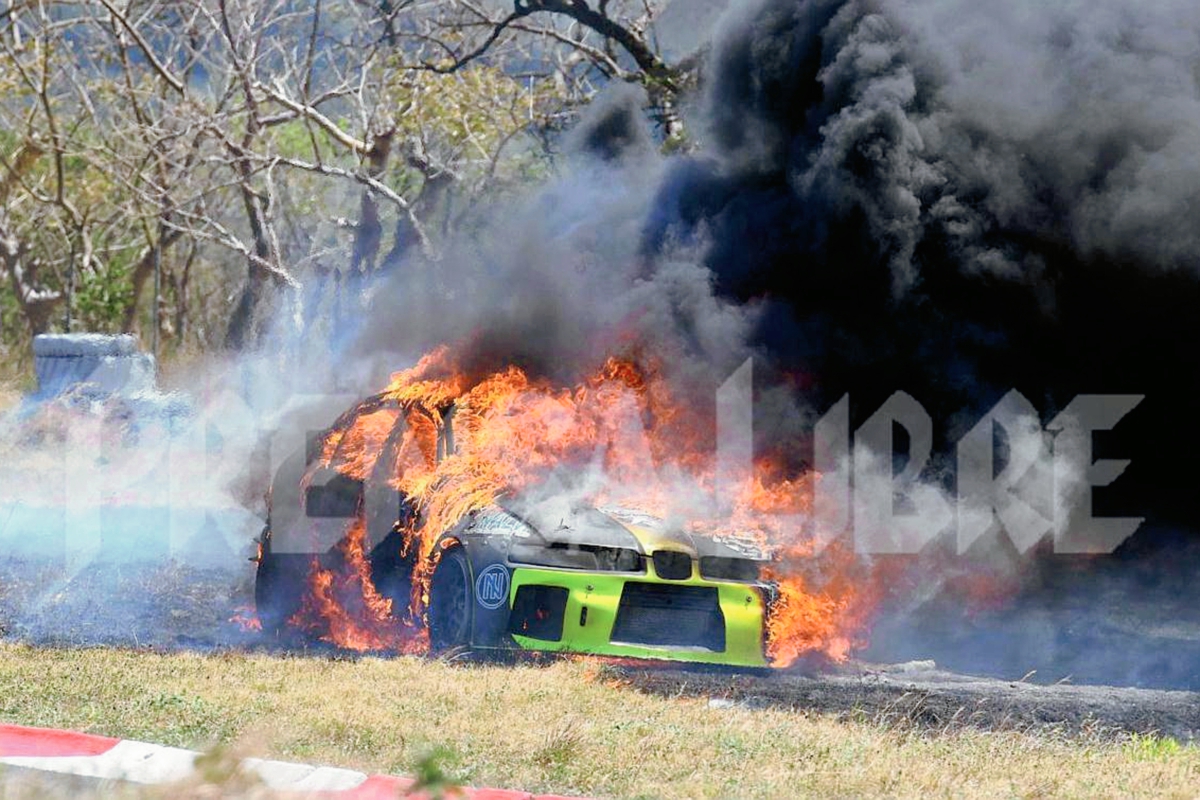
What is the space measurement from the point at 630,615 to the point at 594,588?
282 millimetres

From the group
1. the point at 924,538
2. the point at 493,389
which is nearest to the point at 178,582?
the point at 493,389

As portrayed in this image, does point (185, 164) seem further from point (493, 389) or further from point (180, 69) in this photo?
point (493, 389)

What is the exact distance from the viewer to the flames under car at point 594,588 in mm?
9023

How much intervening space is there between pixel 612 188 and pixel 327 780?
8.80m

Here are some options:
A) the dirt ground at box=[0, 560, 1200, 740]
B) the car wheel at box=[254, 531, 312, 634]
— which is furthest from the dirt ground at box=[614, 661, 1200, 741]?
the car wheel at box=[254, 531, 312, 634]

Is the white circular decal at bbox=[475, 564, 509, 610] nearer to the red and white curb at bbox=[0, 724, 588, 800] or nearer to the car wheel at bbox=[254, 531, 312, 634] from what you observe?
the car wheel at bbox=[254, 531, 312, 634]

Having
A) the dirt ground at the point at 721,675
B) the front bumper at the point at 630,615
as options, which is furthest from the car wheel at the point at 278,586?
the front bumper at the point at 630,615

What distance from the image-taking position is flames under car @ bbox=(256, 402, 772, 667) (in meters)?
9.02

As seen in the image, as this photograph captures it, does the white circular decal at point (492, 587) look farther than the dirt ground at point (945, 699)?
Yes

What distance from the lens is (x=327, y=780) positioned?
6.17 meters

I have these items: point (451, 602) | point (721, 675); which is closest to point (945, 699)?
point (721, 675)

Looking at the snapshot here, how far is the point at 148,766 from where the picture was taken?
6297mm

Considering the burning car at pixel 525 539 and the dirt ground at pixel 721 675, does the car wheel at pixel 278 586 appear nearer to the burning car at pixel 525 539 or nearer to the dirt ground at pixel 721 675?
the burning car at pixel 525 539

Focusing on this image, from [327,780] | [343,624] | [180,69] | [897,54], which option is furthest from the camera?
[180,69]
